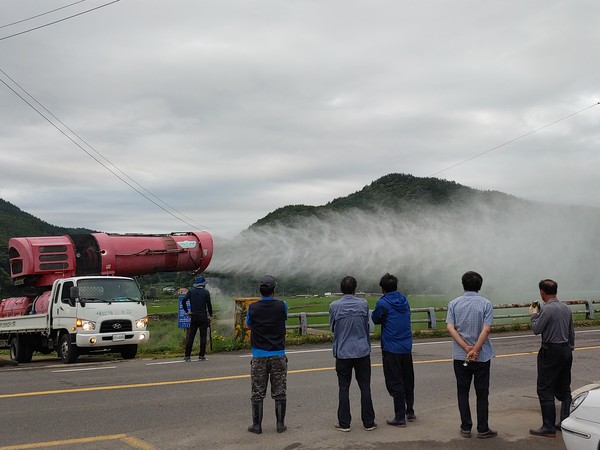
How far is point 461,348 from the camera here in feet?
21.6

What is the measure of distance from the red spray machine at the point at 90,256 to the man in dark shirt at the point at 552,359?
12305 mm

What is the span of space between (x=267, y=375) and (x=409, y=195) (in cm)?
3851

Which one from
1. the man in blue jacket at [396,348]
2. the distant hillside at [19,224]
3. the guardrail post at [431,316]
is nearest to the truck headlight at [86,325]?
the man in blue jacket at [396,348]

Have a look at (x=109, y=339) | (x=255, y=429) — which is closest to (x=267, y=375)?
(x=255, y=429)

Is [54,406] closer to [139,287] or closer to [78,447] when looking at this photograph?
[78,447]

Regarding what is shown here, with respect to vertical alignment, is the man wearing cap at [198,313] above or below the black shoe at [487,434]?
above

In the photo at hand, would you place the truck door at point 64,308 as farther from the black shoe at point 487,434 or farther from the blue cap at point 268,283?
the black shoe at point 487,434

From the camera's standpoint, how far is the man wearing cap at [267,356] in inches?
266

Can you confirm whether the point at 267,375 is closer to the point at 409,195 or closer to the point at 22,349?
the point at 22,349

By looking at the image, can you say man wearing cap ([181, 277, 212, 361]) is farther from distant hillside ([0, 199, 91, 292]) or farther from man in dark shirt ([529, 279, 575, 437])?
distant hillside ([0, 199, 91, 292])

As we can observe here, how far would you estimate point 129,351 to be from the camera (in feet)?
49.8

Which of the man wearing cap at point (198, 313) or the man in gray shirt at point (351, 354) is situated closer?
the man in gray shirt at point (351, 354)

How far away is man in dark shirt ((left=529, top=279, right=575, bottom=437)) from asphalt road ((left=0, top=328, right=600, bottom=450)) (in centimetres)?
28

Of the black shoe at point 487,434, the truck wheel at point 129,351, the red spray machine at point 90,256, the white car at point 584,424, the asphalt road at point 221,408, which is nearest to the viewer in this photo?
the white car at point 584,424
